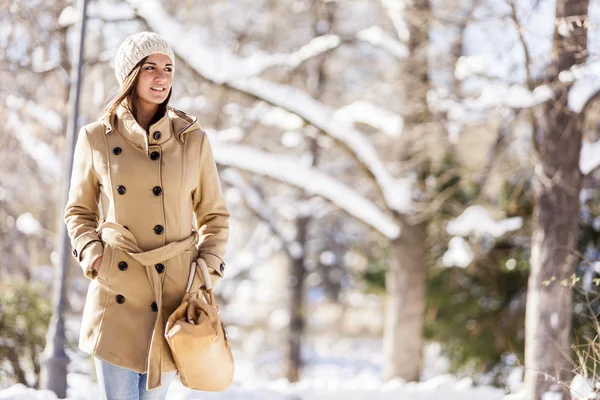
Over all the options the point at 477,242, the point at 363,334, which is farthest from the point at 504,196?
the point at 363,334

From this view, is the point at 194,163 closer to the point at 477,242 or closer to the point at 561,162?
the point at 561,162

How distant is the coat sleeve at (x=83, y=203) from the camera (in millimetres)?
3219

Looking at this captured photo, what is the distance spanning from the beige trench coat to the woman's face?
0.09m

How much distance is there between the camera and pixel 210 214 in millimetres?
3455

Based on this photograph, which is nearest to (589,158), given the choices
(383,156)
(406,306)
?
(406,306)

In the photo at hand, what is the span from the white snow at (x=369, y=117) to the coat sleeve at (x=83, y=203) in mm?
7191

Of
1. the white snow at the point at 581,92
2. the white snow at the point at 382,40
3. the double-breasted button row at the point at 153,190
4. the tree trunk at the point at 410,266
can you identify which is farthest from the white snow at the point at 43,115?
the double-breasted button row at the point at 153,190

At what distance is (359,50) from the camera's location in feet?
59.4

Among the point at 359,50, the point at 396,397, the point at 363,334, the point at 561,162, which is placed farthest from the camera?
the point at 363,334

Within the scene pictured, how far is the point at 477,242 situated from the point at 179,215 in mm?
9240

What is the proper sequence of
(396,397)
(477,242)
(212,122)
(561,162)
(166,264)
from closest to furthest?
(166,264), (561,162), (396,397), (477,242), (212,122)

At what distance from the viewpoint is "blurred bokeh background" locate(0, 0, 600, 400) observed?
294 inches

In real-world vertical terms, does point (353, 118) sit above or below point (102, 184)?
above

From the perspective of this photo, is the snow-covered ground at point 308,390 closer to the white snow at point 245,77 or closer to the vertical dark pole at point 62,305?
the vertical dark pole at point 62,305
